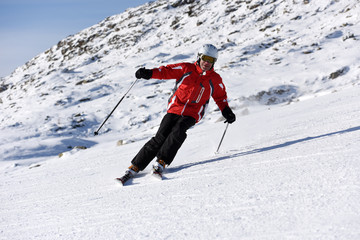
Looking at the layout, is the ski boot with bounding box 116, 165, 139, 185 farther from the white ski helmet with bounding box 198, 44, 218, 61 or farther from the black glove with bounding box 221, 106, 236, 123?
the white ski helmet with bounding box 198, 44, 218, 61

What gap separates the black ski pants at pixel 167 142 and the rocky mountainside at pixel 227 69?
5076 mm

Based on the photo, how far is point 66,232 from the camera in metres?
1.83

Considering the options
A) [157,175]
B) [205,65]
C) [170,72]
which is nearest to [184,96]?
[170,72]

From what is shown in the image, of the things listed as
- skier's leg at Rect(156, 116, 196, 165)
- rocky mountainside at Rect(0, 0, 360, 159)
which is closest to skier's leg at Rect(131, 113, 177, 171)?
skier's leg at Rect(156, 116, 196, 165)

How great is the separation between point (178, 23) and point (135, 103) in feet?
74.7

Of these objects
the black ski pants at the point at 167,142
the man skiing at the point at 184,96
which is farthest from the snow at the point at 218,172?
the man skiing at the point at 184,96

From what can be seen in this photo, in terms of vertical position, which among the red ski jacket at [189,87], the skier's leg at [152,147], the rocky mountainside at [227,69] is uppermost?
the red ski jacket at [189,87]

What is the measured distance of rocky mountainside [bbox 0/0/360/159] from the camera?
11.5m

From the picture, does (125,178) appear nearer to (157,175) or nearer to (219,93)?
(157,175)

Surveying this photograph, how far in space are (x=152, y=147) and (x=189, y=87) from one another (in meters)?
0.93

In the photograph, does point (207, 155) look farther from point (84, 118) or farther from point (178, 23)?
point (178, 23)

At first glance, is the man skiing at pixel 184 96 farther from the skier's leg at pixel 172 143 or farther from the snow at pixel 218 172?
the snow at pixel 218 172

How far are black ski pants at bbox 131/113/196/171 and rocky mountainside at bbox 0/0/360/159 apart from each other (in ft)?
16.7

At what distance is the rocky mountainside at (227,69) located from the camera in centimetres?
1151
